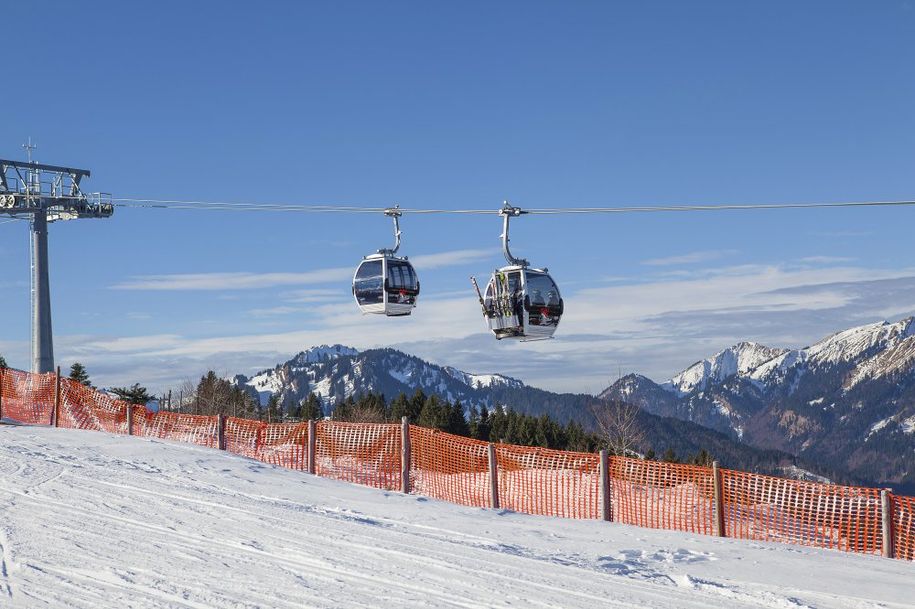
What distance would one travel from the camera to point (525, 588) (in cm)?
1037

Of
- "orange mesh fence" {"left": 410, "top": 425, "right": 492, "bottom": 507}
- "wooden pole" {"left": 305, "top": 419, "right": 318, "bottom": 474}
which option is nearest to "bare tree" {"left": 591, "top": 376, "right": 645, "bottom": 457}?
"orange mesh fence" {"left": 410, "top": 425, "right": 492, "bottom": 507}

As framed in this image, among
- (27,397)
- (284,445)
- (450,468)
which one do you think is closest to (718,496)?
(450,468)

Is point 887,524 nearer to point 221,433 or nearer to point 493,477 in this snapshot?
point 493,477

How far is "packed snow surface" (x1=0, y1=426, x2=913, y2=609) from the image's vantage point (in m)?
9.88

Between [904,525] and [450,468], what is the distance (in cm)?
858

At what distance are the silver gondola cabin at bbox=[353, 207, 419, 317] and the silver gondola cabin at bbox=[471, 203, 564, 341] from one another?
2.06 metres

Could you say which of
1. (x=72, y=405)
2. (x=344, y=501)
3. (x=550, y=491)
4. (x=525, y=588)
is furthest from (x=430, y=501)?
(x=72, y=405)

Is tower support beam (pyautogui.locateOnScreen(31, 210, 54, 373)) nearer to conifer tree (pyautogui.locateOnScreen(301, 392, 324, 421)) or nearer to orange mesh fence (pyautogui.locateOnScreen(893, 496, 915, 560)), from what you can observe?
orange mesh fence (pyautogui.locateOnScreen(893, 496, 915, 560))

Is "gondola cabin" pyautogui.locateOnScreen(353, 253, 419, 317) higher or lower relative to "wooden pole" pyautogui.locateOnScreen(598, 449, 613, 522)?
higher

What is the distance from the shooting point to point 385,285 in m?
20.9

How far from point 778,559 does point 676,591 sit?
3.11 metres

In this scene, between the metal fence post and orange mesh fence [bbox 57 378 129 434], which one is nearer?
the metal fence post

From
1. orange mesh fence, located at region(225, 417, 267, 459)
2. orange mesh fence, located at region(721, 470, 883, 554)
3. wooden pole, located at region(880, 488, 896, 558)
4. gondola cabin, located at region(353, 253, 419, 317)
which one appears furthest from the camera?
orange mesh fence, located at region(225, 417, 267, 459)

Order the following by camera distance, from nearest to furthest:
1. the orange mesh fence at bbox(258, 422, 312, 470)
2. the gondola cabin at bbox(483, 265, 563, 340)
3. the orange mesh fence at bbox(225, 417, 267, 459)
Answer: the gondola cabin at bbox(483, 265, 563, 340) → the orange mesh fence at bbox(258, 422, 312, 470) → the orange mesh fence at bbox(225, 417, 267, 459)
